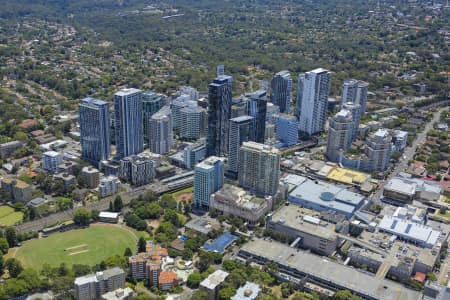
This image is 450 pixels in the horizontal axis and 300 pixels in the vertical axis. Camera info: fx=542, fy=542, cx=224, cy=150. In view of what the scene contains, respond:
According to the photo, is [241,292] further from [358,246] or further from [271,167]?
[271,167]

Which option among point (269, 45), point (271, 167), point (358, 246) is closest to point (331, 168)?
point (271, 167)

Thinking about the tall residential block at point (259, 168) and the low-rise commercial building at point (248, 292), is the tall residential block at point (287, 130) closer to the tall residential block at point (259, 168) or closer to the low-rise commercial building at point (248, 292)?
the tall residential block at point (259, 168)

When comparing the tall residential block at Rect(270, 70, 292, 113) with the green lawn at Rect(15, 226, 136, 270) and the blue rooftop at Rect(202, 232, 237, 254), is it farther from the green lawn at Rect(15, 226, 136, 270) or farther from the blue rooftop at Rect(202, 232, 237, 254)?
the green lawn at Rect(15, 226, 136, 270)

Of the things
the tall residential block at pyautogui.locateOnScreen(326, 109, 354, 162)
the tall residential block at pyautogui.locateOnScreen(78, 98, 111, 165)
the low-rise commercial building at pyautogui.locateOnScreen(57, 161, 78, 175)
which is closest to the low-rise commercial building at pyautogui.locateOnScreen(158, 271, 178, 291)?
the low-rise commercial building at pyautogui.locateOnScreen(57, 161, 78, 175)

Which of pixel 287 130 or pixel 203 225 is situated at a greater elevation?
pixel 287 130

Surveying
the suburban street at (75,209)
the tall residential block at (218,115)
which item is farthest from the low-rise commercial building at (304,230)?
the tall residential block at (218,115)

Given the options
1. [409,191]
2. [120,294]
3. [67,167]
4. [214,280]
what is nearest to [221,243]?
[214,280]

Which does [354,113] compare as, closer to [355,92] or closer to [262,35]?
[355,92]
